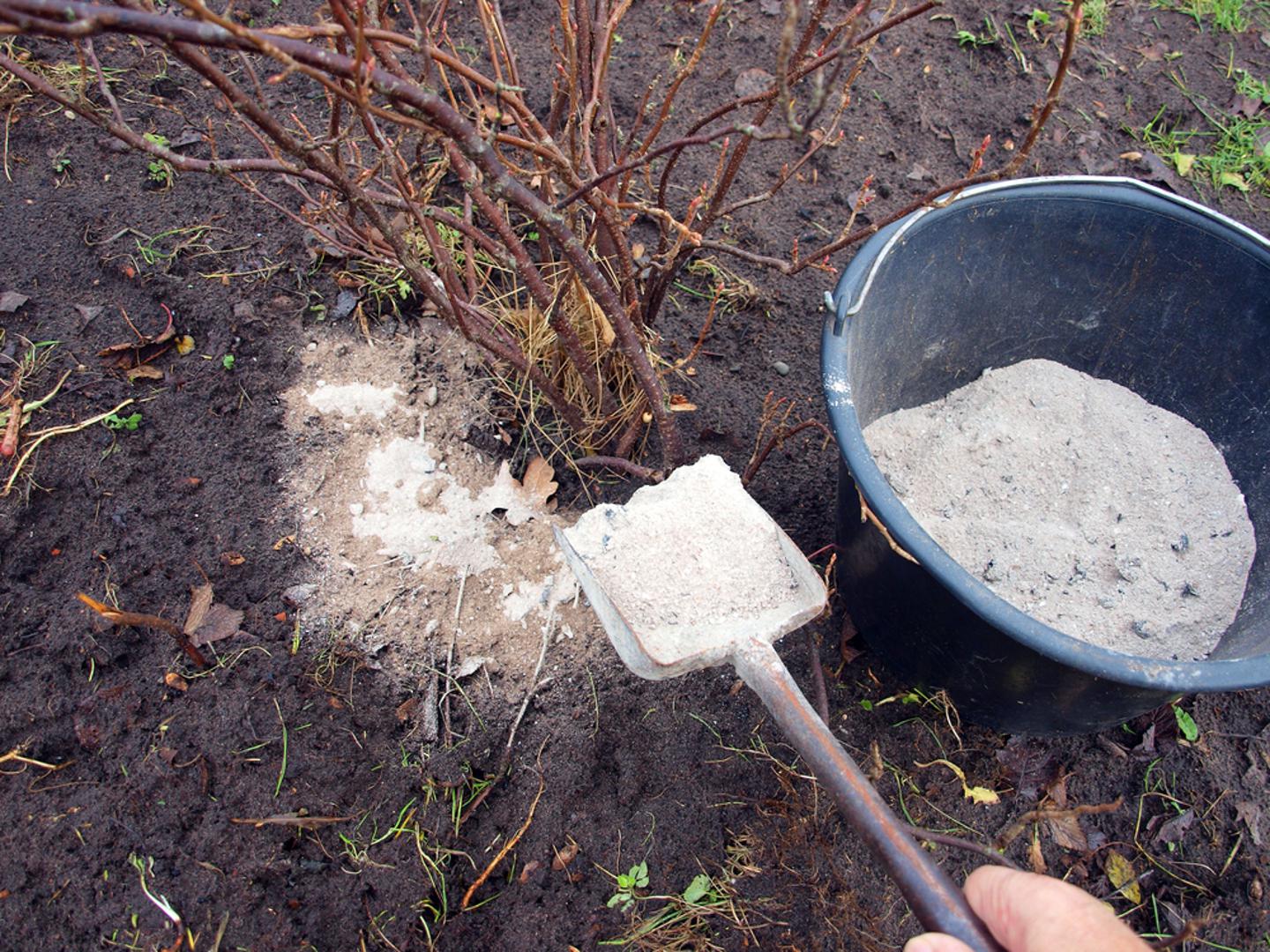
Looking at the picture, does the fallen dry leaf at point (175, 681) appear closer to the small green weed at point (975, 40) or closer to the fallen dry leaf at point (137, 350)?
the fallen dry leaf at point (137, 350)

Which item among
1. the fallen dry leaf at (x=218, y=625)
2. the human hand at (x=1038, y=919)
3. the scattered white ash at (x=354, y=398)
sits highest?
the human hand at (x=1038, y=919)

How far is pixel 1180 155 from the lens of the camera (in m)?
3.11

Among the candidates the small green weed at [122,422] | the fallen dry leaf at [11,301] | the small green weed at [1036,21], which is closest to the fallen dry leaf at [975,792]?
the small green weed at [122,422]

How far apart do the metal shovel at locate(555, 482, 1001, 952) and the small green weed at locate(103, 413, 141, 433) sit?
4.14 ft

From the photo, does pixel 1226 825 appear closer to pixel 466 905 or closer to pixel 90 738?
pixel 466 905

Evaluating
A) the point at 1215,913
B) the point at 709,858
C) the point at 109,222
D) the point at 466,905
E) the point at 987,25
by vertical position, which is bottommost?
the point at 466,905

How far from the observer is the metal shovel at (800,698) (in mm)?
1147

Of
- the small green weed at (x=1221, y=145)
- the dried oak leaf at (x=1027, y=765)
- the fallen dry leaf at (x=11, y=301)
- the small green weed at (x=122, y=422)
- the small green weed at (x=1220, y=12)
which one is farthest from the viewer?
the small green weed at (x=1220, y=12)

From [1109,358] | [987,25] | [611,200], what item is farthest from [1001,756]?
[987,25]

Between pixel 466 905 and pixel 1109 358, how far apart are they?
223 centimetres

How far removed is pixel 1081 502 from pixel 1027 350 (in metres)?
0.53

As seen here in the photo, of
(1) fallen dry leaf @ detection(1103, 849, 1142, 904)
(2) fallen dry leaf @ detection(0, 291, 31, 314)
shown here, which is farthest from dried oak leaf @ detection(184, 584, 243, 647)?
(1) fallen dry leaf @ detection(1103, 849, 1142, 904)

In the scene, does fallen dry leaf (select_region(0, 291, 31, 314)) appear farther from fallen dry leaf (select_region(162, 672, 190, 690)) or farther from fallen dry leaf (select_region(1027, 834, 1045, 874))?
fallen dry leaf (select_region(1027, 834, 1045, 874))

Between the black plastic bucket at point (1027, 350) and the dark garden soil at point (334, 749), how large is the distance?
29cm
